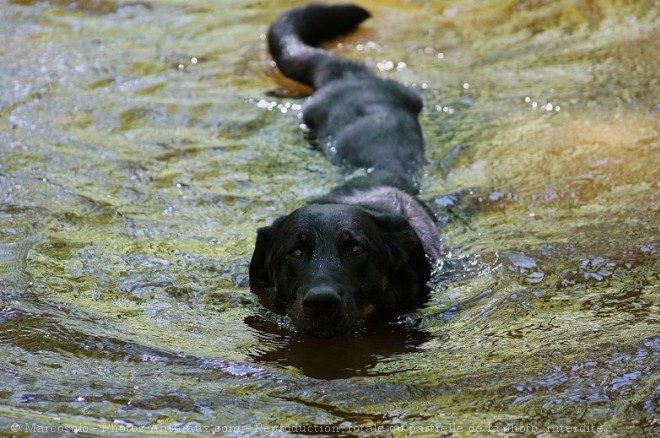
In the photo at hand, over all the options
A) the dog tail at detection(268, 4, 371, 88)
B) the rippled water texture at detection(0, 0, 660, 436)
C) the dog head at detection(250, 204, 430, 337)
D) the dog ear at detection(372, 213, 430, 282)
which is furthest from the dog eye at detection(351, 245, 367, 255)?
the dog tail at detection(268, 4, 371, 88)

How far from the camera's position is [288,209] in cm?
646

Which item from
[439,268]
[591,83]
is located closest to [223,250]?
[439,268]

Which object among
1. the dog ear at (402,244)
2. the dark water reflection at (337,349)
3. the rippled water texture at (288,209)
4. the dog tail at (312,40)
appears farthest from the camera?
the dog tail at (312,40)

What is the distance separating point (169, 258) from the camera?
5.62m

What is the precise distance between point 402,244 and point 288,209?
4.10 ft

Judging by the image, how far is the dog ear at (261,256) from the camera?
5477mm

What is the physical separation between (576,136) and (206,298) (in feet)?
11.4

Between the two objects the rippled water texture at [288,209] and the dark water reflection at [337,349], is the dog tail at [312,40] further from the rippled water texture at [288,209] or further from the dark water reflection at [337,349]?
the dark water reflection at [337,349]

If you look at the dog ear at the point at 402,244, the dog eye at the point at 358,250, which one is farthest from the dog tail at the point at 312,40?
the dog eye at the point at 358,250

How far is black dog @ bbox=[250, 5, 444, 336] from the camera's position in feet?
16.0

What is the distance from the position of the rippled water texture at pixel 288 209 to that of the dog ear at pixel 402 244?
144mm

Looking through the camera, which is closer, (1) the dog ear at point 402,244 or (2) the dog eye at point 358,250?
(2) the dog eye at point 358,250

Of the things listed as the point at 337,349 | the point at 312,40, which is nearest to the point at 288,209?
the point at 337,349

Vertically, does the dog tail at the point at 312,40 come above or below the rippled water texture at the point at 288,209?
above
